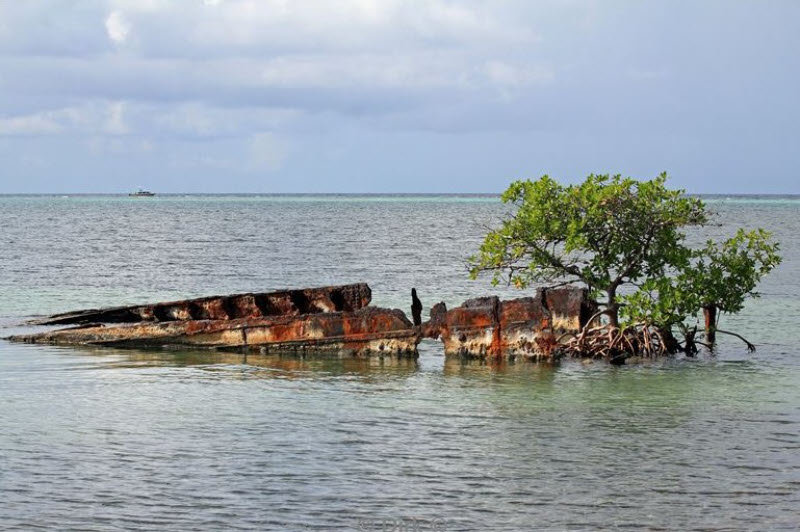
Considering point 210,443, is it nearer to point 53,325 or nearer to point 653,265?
point 653,265

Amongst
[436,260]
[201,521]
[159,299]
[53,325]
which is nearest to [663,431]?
[201,521]

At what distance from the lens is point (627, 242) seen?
22453 millimetres

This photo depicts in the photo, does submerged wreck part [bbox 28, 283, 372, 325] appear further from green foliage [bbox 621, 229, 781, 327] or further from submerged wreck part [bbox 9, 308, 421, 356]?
green foliage [bbox 621, 229, 781, 327]

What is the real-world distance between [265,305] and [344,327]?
284 cm

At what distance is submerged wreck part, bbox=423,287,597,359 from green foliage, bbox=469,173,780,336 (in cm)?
61

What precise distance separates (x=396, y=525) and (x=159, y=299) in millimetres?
26033

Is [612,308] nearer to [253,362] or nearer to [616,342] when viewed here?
[616,342]

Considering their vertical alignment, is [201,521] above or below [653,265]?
below

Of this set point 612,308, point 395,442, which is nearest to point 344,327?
point 612,308

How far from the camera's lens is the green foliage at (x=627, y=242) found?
21.6m

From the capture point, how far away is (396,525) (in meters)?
11.1

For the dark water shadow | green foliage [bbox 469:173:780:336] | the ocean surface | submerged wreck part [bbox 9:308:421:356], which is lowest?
the ocean surface

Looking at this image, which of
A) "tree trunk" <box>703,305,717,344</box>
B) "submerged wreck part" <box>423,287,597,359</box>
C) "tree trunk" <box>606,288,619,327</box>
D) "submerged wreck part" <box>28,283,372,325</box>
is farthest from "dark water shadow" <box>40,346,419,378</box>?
"tree trunk" <box>703,305,717,344</box>

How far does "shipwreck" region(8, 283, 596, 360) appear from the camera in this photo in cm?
2200
